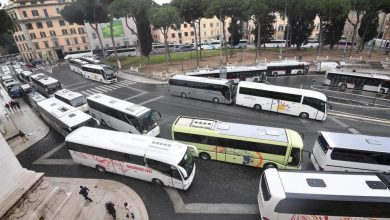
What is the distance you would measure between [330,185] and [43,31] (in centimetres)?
8551

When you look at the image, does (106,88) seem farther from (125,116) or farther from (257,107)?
(257,107)

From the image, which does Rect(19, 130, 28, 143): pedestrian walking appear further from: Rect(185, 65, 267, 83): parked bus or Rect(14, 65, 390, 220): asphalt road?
Rect(185, 65, 267, 83): parked bus

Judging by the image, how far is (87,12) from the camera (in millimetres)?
45875

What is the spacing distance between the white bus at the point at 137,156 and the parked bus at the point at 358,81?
26830 millimetres

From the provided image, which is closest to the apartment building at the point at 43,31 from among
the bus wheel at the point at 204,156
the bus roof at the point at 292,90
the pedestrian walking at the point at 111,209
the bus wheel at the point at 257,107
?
the bus roof at the point at 292,90

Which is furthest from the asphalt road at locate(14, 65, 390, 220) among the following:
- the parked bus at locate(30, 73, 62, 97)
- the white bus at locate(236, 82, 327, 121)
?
the parked bus at locate(30, 73, 62, 97)

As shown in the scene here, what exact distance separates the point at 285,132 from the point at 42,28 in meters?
81.6

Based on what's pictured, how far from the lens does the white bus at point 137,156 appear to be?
13000 millimetres

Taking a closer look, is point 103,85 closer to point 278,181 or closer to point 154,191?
point 154,191

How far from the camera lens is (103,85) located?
3806cm

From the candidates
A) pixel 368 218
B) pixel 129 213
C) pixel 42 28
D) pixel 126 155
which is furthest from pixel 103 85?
pixel 42 28

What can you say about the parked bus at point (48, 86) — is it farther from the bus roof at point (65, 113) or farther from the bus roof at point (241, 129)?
the bus roof at point (241, 129)

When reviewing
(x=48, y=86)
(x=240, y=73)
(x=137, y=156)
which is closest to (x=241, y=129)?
(x=137, y=156)

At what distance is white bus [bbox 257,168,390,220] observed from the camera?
9305mm
